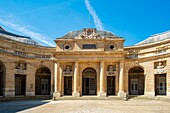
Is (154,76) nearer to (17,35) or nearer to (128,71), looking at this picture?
(128,71)

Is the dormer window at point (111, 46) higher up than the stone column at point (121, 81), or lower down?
higher up

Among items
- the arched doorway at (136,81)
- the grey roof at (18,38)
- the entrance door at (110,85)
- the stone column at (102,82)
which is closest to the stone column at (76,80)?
the stone column at (102,82)

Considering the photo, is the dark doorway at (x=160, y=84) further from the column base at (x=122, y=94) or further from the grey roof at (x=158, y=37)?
the grey roof at (x=158, y=37)

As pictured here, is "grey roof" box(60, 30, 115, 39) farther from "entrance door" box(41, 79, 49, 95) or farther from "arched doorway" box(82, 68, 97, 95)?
"entrance door" box(41, 79, 49, 95)

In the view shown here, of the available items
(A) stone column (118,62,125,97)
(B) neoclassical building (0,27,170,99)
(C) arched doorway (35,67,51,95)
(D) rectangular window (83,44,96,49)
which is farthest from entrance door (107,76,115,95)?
(C) arched doorway (35,67,51,95)

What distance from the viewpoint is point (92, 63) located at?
3838 cm

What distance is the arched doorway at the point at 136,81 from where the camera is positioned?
39594 millimetres

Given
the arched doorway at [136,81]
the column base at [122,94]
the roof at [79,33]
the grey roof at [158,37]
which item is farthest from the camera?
the roof at [79,33]

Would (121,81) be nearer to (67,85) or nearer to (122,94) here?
(122,94)

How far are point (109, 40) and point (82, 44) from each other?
16.5ft

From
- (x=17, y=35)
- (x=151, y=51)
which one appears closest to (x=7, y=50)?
(x=17, y=35)

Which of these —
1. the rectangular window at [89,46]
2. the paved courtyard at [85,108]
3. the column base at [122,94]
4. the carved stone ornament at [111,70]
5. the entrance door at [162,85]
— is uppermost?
the rectangular window at [89,46]

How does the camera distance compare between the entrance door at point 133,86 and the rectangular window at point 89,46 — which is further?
the entrance door at point 133,86

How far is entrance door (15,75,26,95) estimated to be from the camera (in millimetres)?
37472
